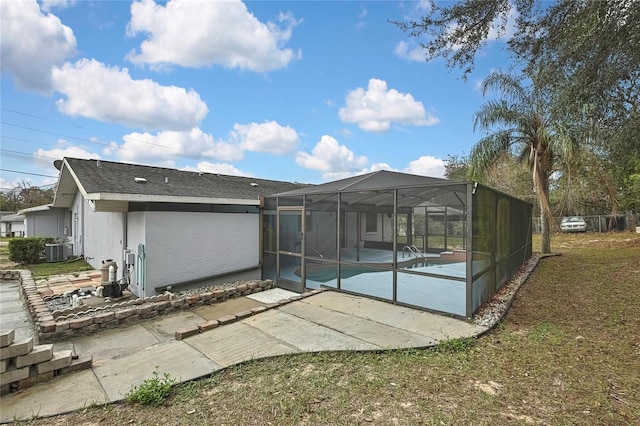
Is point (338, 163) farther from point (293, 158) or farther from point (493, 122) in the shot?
point (493, 122)

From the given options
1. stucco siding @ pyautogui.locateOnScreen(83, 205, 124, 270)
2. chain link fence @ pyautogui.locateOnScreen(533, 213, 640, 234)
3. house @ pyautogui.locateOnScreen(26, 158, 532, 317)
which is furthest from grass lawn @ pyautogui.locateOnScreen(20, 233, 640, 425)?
chain link fence @ pyautogui.locateOnScreen(533, 213, 640, 234)

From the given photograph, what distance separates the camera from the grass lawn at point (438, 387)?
2475 mm

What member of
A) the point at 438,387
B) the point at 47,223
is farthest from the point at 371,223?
the point at 47,223

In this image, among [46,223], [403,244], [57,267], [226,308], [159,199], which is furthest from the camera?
[46,223]

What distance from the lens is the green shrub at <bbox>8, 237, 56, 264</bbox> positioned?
10.8 meters

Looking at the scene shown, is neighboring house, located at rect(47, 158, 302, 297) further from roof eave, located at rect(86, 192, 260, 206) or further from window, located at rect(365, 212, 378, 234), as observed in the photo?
window, located at rect(365, 212, 378, 234)

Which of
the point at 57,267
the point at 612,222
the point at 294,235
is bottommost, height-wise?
the point at 57,267

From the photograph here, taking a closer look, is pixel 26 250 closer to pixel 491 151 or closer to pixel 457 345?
pixel 457 345

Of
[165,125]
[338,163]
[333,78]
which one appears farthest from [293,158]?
[333,78]

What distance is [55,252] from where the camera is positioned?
1147 centimetres

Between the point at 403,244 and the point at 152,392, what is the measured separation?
6.35 metres

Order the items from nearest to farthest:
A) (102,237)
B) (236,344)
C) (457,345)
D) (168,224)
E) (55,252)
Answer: (457,345) < (236,344) < (168,224) < (102,237) < (55,252)

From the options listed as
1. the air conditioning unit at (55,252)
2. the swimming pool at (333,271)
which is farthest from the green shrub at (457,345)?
the air conditioning unit at (55,252)

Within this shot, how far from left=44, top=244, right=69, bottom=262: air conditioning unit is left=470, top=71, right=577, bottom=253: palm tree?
15.4 metres
